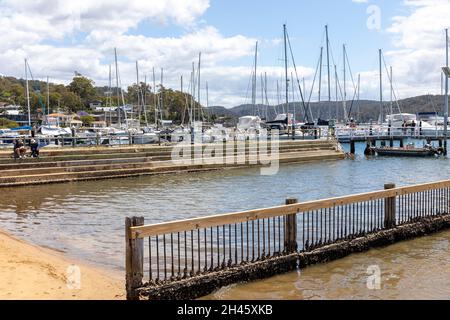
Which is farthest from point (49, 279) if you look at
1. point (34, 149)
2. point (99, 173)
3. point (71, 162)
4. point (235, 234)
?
point (71, 162)

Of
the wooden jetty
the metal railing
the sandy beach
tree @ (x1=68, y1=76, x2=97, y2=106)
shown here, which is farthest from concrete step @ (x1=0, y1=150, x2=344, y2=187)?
tree @ (x1=68, y1=76, x2=97, y2=106)

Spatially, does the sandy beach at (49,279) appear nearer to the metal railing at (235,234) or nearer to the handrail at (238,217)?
the metal railing at (235,234)

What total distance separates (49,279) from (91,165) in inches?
842

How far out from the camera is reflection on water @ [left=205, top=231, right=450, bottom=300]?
9750 mm

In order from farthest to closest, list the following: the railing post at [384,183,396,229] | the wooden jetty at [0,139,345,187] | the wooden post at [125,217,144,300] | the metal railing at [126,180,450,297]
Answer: the wooden jetty at [0,139,345,187] < the railing post at [384,183,396,229] < the metal railing at [126,180,450,297] < the wooden post at [125,217,144,300]

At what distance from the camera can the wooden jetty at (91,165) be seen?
27.2m

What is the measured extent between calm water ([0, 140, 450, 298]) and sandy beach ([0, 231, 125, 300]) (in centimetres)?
129

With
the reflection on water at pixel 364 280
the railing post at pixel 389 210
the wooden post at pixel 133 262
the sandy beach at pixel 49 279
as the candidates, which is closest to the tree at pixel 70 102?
the sandy beach at pixel 49 279

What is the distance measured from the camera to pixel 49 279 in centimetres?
943

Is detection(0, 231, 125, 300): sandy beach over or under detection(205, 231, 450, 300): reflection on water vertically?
over

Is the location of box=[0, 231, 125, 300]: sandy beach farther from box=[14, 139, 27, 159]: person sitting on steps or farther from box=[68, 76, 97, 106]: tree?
box=[68, 76, 97, 106]: tree

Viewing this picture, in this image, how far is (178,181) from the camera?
2973 cm

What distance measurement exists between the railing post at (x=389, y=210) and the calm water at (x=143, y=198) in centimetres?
275

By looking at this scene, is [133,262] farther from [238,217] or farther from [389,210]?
[389,210]
